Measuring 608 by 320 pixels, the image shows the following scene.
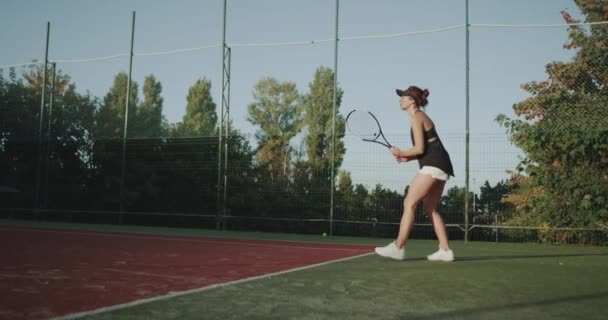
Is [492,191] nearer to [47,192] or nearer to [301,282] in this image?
[301,282]

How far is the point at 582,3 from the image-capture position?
37.0 ft

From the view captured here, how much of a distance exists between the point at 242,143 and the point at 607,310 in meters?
9.01

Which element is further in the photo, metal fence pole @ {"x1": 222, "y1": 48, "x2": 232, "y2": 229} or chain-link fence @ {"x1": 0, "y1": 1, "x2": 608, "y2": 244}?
metal fence pole @ {"x1": 222, "y1": 48, "x2": 232, "y2": 229}

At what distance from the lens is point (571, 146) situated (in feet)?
27.9

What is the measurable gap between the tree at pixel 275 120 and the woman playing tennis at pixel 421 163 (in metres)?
5.94

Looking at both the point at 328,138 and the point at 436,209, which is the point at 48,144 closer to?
the point at 328,138

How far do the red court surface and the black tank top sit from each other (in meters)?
1.44

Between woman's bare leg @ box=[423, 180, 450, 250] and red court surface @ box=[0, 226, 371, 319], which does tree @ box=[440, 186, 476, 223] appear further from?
woman's bare leg @ box=[423, 180, 450, 250]

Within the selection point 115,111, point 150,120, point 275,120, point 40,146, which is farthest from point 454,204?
point 275,120

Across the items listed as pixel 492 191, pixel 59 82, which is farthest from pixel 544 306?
pixel 59 82

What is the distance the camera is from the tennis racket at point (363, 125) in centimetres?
597

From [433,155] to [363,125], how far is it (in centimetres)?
144

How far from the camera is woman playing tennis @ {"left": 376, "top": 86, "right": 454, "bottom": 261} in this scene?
4672 mm

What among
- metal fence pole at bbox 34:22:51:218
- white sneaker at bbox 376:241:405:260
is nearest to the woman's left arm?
white sneaker at bbox 376:241:405:260
